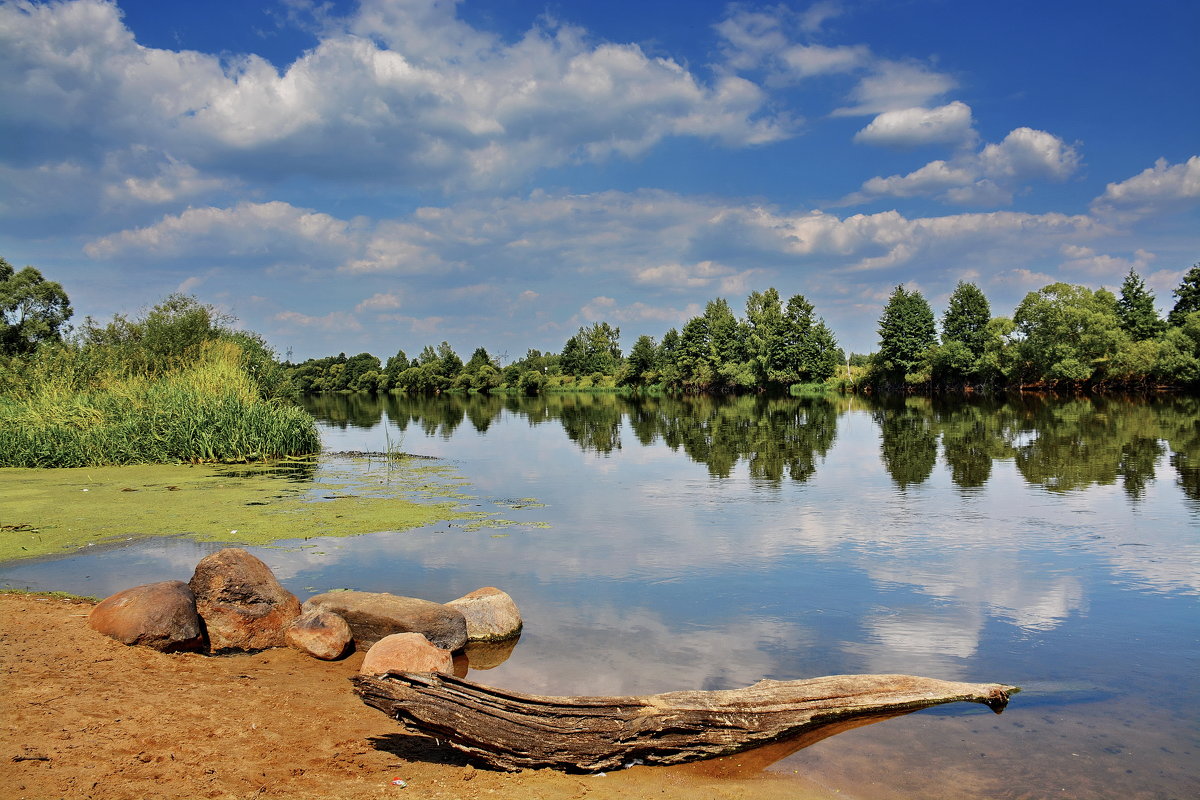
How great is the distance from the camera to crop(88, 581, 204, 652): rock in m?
7.70

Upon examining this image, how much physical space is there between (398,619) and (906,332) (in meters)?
83.0

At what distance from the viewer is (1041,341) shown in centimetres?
6794

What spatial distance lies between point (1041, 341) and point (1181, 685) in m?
70.0

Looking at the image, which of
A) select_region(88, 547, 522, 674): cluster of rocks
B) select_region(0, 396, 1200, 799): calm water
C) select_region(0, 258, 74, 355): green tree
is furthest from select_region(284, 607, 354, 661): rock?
select_region(0, 258, 74, 355): green tree

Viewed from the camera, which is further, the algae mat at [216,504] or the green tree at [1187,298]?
the green tree at [1187,298]

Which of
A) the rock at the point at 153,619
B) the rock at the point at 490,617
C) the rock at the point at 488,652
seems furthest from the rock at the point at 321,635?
the rock at the point at 488,652

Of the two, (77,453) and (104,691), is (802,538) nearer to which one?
(104,691)

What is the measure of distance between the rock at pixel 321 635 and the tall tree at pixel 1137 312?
3187 inches

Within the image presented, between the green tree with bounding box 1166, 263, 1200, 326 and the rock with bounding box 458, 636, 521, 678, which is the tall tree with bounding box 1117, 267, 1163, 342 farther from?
the rock with bounding box 458, 636, 521, 678

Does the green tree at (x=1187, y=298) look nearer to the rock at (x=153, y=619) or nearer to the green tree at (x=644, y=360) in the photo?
the green tree at (x=644, y=360)

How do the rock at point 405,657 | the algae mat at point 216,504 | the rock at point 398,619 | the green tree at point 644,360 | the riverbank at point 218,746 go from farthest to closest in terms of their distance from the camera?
the green tree at point 644,360 < the algae mat at point 216,504 < the rock at point 398,619 < the rock at point 405,657 < the riverbank at point 218,746

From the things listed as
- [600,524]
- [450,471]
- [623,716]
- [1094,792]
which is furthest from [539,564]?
[450,471]

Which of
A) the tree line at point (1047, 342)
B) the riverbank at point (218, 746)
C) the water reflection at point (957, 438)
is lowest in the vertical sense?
the riverbank at point (218, 746)

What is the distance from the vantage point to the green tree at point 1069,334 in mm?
64500
